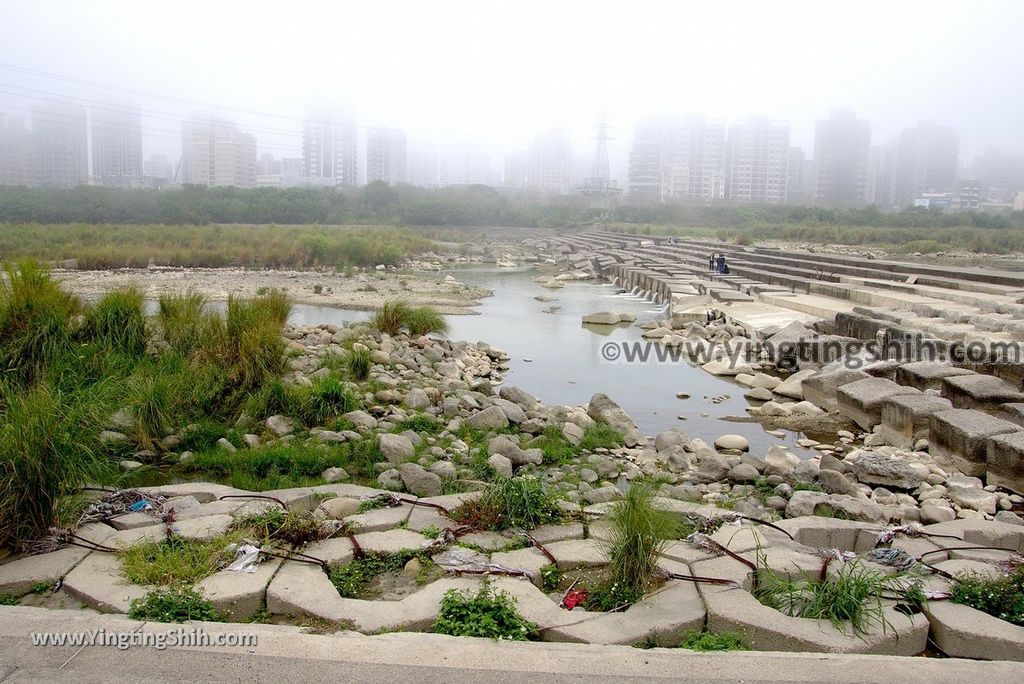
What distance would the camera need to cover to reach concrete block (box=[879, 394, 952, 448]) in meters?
6.90

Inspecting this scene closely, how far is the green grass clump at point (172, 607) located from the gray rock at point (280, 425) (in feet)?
11.1

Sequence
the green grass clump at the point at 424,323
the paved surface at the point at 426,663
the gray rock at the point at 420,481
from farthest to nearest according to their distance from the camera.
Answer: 1. the green grass clump at the point at 424,323
2. the gray rock at the point at 420,481
3. the paved surface at the point at 426,663

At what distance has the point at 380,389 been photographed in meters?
7.82

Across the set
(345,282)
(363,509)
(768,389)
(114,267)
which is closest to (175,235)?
(114,267)

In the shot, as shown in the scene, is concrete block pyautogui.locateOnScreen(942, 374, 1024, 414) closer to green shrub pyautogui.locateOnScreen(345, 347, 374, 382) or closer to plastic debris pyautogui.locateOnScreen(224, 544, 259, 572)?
green shrub pyautogui.locateOnScreen(345, 347, 374, 382)

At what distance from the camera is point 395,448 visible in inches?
229

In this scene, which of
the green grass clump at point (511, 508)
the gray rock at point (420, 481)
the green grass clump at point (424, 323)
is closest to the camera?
the green grass clump at point (511, 508)

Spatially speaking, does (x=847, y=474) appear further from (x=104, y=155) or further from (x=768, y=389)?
(x=104, y=155)

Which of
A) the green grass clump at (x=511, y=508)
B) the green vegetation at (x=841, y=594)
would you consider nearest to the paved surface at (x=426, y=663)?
the green vegetation at (x=841, y=594)

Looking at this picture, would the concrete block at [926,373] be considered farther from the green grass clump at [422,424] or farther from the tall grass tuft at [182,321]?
the tall grass tuft at [182,321]

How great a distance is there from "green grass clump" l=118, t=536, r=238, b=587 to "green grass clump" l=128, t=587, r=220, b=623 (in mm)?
166

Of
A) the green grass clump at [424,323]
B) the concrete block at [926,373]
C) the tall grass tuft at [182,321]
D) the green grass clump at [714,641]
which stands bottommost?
the green grass clump at [714,641]

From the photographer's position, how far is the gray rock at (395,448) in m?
5.77

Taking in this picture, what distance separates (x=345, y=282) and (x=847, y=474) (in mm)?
18967
